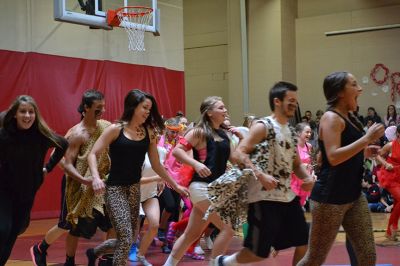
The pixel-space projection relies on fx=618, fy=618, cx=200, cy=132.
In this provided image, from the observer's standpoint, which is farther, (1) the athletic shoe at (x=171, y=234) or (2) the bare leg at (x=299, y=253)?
(1) the athletic shoe at (x=171, y=234)

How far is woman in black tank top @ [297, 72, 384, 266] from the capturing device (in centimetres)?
446

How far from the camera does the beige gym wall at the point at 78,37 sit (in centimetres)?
1252

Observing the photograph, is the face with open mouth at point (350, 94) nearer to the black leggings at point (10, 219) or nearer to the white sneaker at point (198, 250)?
the black leggings at point (10, 219)

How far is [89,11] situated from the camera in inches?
468

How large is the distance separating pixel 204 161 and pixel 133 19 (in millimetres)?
7314

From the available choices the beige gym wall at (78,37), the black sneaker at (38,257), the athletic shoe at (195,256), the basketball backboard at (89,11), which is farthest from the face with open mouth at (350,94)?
the beige gym wall at (78,37)

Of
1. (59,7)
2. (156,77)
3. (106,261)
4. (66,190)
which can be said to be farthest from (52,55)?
(106,261)

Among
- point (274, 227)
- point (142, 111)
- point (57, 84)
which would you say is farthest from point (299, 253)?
point (57, 84)

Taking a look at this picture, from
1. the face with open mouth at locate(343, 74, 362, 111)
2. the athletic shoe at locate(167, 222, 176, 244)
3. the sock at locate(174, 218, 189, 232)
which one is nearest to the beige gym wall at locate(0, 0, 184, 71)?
the athletic shoe at locate(167, 222, 176, 244)

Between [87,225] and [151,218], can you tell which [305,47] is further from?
[87,225]

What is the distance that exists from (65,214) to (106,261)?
101 centimetres

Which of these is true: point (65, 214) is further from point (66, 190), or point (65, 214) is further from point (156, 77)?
point (156, 77)

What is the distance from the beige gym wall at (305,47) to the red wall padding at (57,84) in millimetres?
4861

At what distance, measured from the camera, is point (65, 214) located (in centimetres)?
Result: 657
